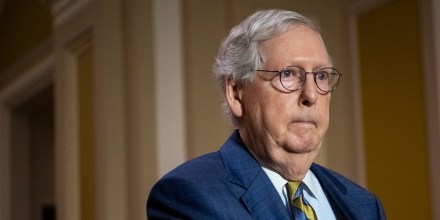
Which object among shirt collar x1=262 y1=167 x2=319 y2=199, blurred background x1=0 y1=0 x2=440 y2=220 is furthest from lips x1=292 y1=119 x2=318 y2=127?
blurred background x1=0 y1=0 x2=440 y2=220

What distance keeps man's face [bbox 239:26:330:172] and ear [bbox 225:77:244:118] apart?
1.8 inches

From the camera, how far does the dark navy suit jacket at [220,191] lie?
161 cm

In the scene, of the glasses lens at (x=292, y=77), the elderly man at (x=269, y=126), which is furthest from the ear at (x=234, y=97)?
the glasses lens at (x=292, y=77)

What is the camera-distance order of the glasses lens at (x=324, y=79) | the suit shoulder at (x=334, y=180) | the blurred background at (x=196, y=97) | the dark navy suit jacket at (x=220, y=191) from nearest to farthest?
1. the dark navy suit jacket at (x=220, y=191)
2. the glasses lens at (x=324, y=79)
3. the suit shoulder at (x=334, y=180)
4. the blurred background at (x=196, y=97)

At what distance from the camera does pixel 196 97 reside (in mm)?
2963

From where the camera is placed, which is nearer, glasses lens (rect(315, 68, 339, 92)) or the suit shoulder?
glasses lens (rect(315, 68, 339, 92))

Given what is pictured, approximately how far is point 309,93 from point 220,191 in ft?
0.76

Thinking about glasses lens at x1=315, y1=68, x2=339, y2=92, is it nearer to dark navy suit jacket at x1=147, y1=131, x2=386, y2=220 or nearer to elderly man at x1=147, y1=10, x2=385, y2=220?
elderly man at x1=147, y1=10, x2=385, y2=220

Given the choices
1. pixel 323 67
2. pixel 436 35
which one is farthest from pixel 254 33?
pixel 436 35

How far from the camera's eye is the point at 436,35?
9.10 feet

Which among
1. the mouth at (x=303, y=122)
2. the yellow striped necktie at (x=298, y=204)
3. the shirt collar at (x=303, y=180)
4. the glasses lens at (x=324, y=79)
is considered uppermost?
the glasses lens at (x=324, y=79)

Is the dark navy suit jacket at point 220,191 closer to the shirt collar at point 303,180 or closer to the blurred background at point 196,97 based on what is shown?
the shirt collar at point 303,180

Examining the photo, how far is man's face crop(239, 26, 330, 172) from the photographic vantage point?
5.57 ft

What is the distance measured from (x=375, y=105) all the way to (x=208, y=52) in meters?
0.55
